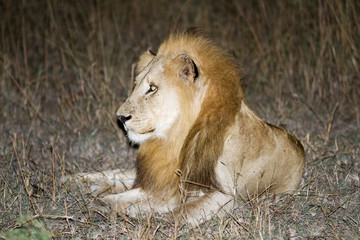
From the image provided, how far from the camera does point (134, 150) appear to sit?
4492mm

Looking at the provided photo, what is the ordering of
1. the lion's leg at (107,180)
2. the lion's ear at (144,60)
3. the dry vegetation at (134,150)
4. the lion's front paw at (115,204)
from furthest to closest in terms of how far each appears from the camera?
the lion's leg at (107,180)
the lion's ear at (144,60)
the lion's front paw at (115,204)
the dry vegetation at (134,150)

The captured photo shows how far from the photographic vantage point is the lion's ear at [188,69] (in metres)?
2.82

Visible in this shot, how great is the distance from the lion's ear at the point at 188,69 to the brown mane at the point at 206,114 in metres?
0.06

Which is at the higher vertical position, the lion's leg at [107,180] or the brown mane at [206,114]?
the brown mane at [206,114]

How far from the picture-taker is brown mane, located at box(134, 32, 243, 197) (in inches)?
113

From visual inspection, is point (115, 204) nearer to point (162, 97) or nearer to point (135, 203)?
Result: point (135, 203)

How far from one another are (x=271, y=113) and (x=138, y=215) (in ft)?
8.79

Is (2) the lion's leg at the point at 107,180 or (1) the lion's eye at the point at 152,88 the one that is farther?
(2) the lion's leg at the point at 107,180

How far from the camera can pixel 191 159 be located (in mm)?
2975

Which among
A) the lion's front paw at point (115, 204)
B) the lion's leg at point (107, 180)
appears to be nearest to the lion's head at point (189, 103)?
the lion's front paw at point (115, 204)

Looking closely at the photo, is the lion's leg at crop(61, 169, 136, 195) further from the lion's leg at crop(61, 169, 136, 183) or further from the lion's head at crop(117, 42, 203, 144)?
the lion's head at crop(117, 42, 203, 144)

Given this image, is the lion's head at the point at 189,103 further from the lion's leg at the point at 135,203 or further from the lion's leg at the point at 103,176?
the lion's leg at the point at 103,176

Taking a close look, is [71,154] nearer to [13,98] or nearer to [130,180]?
[130,180]

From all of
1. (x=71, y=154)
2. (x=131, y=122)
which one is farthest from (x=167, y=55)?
(x=71, y=154)
